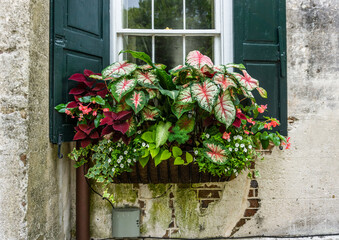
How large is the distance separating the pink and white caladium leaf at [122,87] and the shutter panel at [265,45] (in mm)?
946

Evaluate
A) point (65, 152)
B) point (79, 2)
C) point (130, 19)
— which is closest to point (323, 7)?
point (130, 19)

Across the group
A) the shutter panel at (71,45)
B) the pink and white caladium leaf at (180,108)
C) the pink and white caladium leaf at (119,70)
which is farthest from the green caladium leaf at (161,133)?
the shutter panel at (71,45)

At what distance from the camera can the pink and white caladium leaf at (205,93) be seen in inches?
66.4

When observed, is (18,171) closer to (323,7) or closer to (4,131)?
(4,131)

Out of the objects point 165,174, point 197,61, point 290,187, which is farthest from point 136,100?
point 290,187

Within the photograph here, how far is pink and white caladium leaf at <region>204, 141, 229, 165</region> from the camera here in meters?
1.78

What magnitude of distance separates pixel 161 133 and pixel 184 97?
0.88 feet

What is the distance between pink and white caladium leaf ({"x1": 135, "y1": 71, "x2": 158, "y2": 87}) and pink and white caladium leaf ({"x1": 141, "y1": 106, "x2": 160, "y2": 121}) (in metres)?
0.16

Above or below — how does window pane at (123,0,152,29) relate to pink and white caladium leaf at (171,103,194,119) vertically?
above

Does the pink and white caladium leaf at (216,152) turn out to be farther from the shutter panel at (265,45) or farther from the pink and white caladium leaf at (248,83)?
the shutter panel at (265,45)

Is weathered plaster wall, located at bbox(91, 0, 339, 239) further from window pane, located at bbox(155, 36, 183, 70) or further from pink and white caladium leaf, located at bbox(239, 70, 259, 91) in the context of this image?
window pane, located at bbox(155, 36, 183, 70)

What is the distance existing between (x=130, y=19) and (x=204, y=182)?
1.50 m

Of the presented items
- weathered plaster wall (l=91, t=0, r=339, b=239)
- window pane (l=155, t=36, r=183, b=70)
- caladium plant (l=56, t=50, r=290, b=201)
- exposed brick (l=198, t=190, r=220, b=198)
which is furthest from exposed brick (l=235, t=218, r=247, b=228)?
window pane (l=155, t=36, r=183, b=70)

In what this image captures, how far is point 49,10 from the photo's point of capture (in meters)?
1.89
